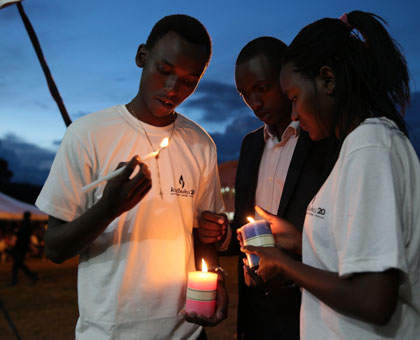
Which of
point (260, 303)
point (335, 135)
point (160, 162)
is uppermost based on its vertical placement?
point (335, 135)

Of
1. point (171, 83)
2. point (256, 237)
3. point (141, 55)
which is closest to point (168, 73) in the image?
point (171, 83)

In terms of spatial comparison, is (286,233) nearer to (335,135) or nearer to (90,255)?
(335,135)

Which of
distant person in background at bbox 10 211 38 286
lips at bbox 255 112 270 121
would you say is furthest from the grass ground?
lips at bbox 255 112 270 121

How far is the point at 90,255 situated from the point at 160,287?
1.37 feet

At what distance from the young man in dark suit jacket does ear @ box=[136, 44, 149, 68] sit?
0.83 m

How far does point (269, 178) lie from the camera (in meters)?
3.00

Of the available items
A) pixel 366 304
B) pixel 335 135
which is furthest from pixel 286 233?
pixel 366 304

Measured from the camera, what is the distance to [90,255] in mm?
2055

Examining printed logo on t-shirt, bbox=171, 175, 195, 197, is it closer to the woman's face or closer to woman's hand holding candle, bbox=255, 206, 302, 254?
woman's hand holding candle, bbox=255, 206, 302, 254

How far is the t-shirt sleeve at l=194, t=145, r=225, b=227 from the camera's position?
97.2 inches

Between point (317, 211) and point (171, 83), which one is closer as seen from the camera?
point (317, 211)

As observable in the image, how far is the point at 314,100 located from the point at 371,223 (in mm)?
633

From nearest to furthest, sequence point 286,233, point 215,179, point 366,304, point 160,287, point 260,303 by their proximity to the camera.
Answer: point 366,304, point 160,287, point 286,233, point 215,179, point 260,303

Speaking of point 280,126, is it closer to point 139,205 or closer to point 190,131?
point 190,131
